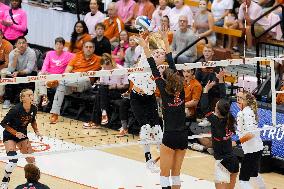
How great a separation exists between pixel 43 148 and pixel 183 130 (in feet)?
17.5

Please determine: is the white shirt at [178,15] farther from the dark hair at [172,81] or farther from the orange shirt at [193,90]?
the dark hair at [172,81]

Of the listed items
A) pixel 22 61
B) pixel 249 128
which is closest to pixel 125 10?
pixel 22 61

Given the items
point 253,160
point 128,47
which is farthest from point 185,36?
point 253,160

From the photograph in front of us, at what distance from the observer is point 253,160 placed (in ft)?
49.3

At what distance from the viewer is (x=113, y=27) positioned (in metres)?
22.0

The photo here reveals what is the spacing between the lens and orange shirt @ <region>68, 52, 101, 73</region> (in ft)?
67.2

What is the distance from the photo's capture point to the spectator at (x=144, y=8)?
22000mm

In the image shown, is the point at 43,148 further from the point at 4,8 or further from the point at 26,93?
the point at 4,8

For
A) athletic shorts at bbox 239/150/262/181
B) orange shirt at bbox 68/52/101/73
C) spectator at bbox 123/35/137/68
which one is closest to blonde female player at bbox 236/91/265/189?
athletic shorts at bbox 239/150/262/181

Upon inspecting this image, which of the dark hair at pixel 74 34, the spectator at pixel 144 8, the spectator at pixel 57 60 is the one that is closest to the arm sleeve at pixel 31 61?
the spectator at pixel 57 60

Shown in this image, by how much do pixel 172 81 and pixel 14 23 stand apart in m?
9.67

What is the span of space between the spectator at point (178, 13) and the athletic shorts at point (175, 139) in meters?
7.26

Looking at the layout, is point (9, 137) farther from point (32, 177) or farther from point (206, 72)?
point (206, 72)

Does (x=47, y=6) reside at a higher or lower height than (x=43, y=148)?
higher
